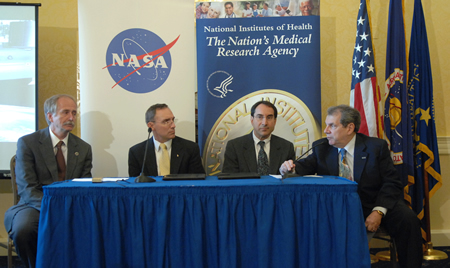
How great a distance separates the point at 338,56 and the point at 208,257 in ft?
9.34

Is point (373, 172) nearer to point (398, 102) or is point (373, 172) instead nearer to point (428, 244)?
point (398, 102)

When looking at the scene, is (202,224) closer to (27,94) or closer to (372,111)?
(372,111)

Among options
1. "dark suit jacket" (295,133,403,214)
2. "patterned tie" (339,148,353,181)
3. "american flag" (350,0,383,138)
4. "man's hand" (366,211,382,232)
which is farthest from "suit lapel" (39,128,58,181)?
"american flag" (350,0,383,138)

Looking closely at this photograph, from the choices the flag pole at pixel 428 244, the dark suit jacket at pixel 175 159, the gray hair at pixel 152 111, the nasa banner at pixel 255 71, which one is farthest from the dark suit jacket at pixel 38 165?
the flag pole at pixel 428 244

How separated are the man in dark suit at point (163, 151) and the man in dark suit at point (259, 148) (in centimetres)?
30

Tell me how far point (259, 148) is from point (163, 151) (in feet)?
2.77

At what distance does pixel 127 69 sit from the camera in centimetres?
344

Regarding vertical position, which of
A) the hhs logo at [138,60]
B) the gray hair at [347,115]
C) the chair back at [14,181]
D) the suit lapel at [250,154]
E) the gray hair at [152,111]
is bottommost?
the chair back at [14,181]

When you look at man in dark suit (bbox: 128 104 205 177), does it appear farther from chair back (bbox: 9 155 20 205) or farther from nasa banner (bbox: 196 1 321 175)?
chair back (bbox: 9 155 20 205)

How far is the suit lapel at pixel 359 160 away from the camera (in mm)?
2717

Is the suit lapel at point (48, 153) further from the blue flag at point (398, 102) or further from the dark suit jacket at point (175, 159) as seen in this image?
the blue flag at point (398, 102)

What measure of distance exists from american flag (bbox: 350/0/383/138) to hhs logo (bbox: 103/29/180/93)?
1786 millimetres

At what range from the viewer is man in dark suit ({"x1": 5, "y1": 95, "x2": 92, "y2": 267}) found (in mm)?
2479

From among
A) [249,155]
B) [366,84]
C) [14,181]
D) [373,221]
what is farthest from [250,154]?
[14,181]
